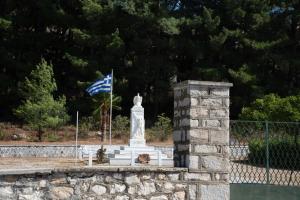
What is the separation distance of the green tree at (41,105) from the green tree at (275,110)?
10.0 metres

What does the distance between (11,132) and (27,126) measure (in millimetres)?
1072

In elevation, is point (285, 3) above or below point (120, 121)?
above

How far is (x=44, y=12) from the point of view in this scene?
3291cm

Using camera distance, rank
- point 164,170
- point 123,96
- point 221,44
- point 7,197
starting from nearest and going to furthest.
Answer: point 7,197 → point 164,170 → point 221,44 → point 123,96

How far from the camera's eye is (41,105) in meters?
26.7

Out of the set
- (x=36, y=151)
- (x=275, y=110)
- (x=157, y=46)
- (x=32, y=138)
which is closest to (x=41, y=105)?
(x=32, y=138)

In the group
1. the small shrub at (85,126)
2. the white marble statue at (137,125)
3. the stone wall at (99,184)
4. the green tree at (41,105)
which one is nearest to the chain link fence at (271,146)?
the stone wall at (99,184)

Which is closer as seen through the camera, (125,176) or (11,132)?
(125,176)

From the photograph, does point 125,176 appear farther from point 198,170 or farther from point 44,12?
point 44,12

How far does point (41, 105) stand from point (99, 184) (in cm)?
2074

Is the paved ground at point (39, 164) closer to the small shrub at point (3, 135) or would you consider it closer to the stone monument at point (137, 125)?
the stone monument at point (137, 125)

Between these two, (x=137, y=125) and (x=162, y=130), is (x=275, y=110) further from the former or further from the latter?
(x=162, y=130)

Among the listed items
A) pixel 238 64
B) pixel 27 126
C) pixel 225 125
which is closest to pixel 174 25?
pixel 238 64

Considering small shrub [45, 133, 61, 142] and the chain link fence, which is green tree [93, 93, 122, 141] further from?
the chain link fence
